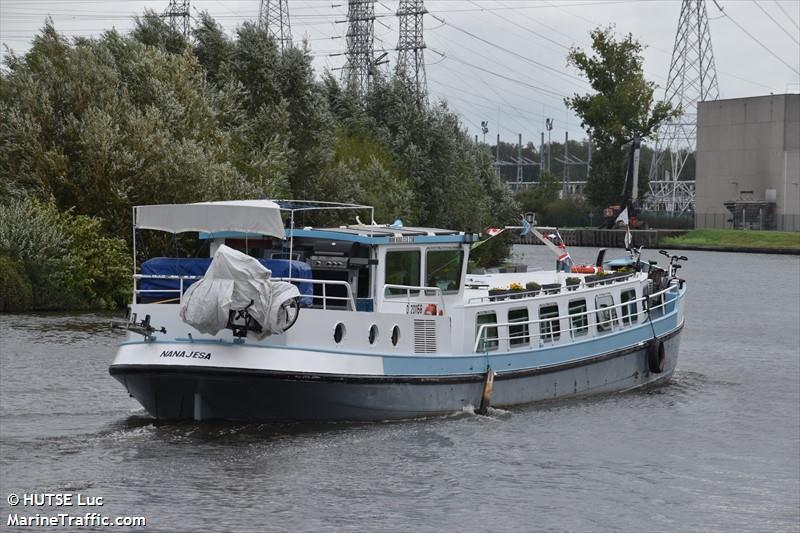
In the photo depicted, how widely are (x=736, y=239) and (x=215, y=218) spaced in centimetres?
9786

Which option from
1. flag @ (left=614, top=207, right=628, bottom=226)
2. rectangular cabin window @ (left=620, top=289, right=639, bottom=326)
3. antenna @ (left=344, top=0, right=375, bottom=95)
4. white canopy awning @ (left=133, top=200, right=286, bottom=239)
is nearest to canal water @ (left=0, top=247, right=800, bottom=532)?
rectangular cabin window @ (left=620, top=289, right=639, bottom=326)

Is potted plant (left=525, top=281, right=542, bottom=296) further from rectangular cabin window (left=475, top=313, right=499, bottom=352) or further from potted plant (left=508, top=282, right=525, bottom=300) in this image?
rectangular cabin window (left=475, top=313, right=499, bottom=352)

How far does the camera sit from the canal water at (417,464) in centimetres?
2009

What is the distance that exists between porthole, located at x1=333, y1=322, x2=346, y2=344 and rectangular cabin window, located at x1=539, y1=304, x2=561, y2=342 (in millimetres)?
6795

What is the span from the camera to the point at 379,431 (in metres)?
24.8

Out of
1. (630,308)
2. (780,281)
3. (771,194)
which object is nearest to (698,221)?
(771,194)

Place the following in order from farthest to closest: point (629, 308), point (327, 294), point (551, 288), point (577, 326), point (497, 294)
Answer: point (629, 308)
point (577, 326)
point (551, 288)
point (497, 294)
point (327, 294)

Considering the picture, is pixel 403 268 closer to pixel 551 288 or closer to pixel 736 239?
pixel 551 288

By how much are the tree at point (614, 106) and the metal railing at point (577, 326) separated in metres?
88.2

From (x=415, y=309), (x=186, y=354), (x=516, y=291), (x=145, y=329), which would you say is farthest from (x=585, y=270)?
(x=145, y=329)

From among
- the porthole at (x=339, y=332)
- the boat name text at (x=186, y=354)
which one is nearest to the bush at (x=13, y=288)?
the boat name text at (x=186, y=354)

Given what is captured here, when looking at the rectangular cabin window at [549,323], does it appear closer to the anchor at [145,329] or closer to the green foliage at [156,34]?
the anchor at [145,329]

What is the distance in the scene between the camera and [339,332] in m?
24.5

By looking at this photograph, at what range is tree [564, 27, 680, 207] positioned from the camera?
123188 mm
